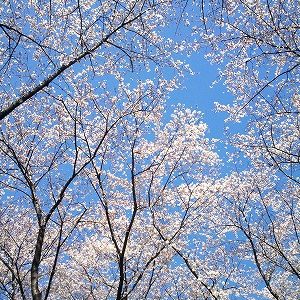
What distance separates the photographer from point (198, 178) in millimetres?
13102

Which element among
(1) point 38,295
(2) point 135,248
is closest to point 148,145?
(2) point 135,248

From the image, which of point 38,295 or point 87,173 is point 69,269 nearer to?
point 87,173

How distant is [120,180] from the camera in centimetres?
1421

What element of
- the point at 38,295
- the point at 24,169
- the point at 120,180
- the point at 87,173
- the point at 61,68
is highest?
the point at 120,180

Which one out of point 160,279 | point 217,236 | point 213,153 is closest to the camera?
point 213,153

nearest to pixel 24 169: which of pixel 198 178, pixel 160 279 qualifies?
pixel 198 178

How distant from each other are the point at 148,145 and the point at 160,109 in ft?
5.19

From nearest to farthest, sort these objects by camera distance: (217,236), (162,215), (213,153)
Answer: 1. (162,215)
2. (213,153)
3. (217,236)

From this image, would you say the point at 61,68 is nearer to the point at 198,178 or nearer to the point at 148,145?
the point at 148,145

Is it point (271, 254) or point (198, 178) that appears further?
point (271, 254)

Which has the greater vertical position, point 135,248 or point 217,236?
point 217,236

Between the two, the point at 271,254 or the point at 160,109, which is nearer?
the point at 160,109

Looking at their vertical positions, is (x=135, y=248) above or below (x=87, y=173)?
below

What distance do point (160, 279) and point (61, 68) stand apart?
12.9 metres
